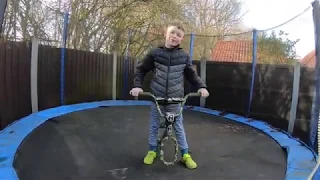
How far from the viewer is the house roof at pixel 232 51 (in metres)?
4.64

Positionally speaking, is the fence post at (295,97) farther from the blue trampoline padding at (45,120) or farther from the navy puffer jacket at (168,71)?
the navy puffer jacket at (168,71)

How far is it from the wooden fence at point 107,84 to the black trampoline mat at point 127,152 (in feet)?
1.88

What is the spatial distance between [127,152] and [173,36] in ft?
2.98

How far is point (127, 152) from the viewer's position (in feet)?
7.79

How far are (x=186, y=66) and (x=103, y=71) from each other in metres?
3.27

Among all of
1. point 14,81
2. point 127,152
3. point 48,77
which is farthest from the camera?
point 48,77

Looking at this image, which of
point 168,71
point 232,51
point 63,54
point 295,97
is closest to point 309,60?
point 295,97

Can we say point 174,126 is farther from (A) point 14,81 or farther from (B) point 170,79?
(A) point 14,81

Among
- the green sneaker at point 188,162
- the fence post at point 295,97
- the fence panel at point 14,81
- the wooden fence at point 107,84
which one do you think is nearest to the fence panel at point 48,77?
the wooden fence at point 107,84

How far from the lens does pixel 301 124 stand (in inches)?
144

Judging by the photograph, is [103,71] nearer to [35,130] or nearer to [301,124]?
[35,130]

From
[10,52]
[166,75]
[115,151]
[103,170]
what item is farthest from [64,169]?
[10,52]

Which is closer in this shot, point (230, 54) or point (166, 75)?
point (166, 75)

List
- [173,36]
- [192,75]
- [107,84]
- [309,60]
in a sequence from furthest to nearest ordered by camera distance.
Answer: [107,84] < [309,60] < [192,75] < [173,36]
